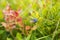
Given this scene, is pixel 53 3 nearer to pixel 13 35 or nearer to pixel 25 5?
pixel 25 5

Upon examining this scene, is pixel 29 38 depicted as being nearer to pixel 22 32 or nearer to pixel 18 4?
pixel 22 32

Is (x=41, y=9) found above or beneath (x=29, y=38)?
above

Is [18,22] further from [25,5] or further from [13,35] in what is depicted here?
Result: [25,5]

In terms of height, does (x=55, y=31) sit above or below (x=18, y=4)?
below

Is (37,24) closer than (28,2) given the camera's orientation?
Yes

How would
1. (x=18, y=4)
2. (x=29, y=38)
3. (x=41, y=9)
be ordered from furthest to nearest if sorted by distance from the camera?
A: (x=18, y=4), (x=41, y=9), (x=29, y=38)

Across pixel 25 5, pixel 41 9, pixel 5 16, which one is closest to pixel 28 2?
pixel 25 5

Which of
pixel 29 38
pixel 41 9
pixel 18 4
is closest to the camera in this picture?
pixel 29 38

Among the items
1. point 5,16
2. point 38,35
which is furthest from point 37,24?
point 5,16
